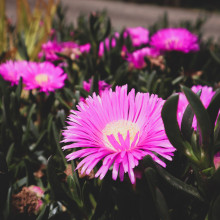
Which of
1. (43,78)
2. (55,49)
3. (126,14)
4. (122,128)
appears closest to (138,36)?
(55,49)

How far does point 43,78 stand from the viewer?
68 centimetres

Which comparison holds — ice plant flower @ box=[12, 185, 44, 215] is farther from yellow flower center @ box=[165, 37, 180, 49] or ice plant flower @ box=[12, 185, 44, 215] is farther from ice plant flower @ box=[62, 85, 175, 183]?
yellow flower center @ box=[165, 37, 180, 49]

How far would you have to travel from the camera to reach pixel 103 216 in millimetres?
432

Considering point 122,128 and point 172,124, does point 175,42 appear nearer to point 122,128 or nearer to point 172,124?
point 122,128

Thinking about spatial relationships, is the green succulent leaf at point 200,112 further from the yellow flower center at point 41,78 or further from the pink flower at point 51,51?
the pink flower at point 51,51

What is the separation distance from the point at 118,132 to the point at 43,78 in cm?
38

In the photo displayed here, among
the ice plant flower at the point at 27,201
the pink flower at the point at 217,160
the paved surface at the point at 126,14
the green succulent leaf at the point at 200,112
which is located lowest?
the ice plant flower at the point at 27,201

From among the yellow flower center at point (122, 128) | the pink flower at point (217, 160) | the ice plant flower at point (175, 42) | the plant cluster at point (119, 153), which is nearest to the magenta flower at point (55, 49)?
the plant cluster at point (119, 153)

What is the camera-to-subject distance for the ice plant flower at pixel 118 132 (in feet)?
1.13

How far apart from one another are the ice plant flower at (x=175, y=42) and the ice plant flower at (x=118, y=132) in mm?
375

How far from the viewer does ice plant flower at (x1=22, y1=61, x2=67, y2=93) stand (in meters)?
0.66

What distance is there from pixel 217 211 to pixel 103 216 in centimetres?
19

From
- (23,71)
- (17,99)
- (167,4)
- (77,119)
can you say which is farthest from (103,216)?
(167,4)

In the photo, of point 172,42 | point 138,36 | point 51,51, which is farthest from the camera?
point 138,36
